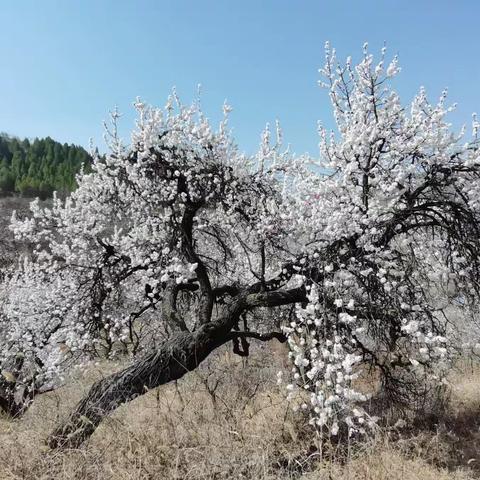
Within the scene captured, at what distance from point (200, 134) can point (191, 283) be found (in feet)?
9.15

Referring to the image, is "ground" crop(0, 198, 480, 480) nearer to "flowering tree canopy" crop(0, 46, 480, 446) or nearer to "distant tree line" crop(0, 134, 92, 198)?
"flowering tree canopy" crop(0, 46, 480, 446)

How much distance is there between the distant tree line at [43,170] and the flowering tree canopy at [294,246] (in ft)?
111

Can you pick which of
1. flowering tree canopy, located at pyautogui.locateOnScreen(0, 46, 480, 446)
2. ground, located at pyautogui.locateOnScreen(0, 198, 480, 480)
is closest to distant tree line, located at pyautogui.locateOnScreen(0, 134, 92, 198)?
flowering tree canopy, located at pyautogui.locateOnScreen(0, 46, 480, 446)

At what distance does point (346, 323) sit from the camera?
16.7 ft

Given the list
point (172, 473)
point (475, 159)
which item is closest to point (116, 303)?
point (172, 473)

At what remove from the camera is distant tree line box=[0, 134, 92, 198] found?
55.5 meters

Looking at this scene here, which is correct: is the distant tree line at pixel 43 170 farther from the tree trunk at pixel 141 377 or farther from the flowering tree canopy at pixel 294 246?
the tree trunk at pixel 141 377

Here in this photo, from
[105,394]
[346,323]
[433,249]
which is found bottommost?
[105,394]

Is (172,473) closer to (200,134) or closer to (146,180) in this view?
(146,180)

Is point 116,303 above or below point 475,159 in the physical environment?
below

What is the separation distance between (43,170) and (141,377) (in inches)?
2512

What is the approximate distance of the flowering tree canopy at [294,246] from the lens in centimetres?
526

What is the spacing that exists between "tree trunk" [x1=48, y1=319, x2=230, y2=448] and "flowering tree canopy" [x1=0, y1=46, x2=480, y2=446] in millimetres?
19

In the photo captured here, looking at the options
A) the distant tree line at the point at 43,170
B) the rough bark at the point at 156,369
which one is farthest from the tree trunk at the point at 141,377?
the distant tree line at the point at 43,170
